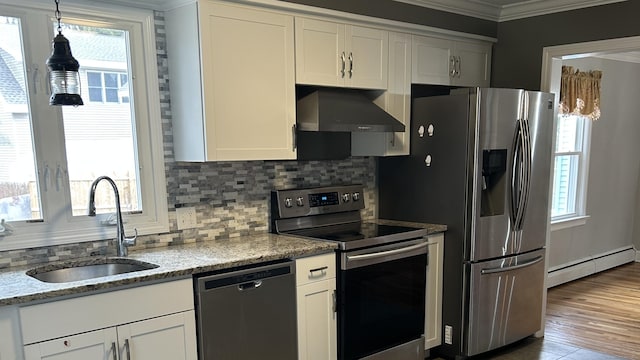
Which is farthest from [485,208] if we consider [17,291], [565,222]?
[17,291]

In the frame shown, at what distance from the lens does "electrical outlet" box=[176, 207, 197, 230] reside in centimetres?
268

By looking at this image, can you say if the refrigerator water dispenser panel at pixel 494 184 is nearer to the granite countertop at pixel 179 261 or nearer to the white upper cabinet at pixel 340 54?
the white upper cabinet at pixel 340 54

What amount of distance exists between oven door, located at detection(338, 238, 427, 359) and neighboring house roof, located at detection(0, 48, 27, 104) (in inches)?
71.5

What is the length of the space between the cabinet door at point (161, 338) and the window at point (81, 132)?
2.14ft

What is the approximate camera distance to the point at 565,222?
4918mm

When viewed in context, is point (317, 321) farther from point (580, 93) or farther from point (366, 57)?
point (580, 93)

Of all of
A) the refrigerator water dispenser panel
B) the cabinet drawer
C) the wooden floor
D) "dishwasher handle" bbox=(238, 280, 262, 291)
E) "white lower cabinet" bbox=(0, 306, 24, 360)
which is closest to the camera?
"white lower cabinet" bbox=(0, 306, 24, 360)

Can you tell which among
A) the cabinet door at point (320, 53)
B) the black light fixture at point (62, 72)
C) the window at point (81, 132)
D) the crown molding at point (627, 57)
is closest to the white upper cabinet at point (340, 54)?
the cabinet door at point (320, 53)

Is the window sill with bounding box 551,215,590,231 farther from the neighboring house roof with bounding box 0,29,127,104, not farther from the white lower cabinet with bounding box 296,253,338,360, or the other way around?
the neighboring house roof with bounding box 0,29,127,104

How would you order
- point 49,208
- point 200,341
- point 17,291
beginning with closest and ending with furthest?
1. point 17,291
2. point 200,341
3. point 49,208

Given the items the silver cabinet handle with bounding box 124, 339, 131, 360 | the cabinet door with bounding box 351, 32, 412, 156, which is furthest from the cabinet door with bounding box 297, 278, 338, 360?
the cabinet door with bounding box 351, 32, 412, 156

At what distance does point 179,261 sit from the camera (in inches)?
89.0

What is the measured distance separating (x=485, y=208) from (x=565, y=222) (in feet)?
7.58

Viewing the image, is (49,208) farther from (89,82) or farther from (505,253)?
(505,253)
